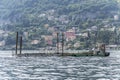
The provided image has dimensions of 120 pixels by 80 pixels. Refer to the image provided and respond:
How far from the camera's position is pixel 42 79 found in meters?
64.6

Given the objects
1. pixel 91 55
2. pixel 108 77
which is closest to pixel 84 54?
pixel 91 55

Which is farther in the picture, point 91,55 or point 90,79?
point 91,55

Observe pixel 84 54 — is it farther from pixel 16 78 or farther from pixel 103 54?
pixel 16 78

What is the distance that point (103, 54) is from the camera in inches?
6373

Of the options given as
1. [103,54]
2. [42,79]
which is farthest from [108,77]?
[103,54]

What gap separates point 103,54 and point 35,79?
99.4 meters

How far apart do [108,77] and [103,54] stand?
309 feet

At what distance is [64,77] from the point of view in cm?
6781

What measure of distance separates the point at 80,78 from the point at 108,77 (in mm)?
4912

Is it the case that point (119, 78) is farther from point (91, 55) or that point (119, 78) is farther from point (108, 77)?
point (91, 55)

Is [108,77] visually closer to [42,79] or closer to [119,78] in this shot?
[119,78]

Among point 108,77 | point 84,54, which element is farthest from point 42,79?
point 84,54

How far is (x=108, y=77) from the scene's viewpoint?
6812 cm

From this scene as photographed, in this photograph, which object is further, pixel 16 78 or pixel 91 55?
pixel 91 55
